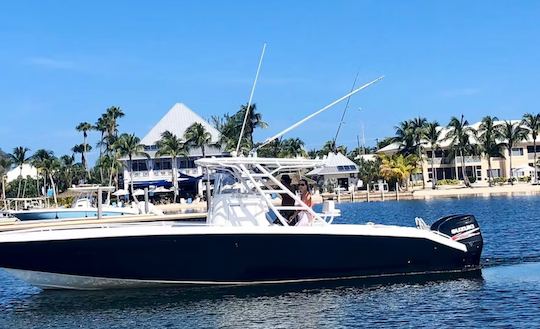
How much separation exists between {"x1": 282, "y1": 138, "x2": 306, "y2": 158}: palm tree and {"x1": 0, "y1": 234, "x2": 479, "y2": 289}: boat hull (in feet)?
263

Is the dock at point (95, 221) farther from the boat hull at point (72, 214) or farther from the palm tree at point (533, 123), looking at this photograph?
the palm tree at point (533, 123)

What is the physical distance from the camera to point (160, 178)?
3423 inches

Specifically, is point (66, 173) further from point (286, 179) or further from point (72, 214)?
point (286, 179)

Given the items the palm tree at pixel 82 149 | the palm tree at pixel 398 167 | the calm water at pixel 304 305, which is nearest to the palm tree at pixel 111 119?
the palm tree at pixel 82 149

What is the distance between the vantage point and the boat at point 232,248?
15.8 m

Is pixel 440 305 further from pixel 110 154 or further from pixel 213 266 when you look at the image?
pixel 110 154

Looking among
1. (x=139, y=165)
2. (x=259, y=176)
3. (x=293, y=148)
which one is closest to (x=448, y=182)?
(x=293, y=148)

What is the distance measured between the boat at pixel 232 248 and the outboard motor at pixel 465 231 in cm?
36

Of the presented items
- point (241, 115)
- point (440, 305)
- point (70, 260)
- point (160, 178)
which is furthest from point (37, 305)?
point (241, 115)

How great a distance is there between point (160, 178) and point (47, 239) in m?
71.7

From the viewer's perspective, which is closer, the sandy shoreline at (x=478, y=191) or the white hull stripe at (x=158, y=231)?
the white hull stripe at (x=158, y=231)

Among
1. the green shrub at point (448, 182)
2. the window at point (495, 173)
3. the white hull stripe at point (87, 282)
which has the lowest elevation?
the white hull stripe at point (87, 282)

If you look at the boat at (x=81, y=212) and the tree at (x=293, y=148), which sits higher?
the tree at (x=293, y=148)

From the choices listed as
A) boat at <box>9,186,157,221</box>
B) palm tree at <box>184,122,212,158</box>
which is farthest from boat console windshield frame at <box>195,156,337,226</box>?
palm tree at <box>184,122,212,158</box>
